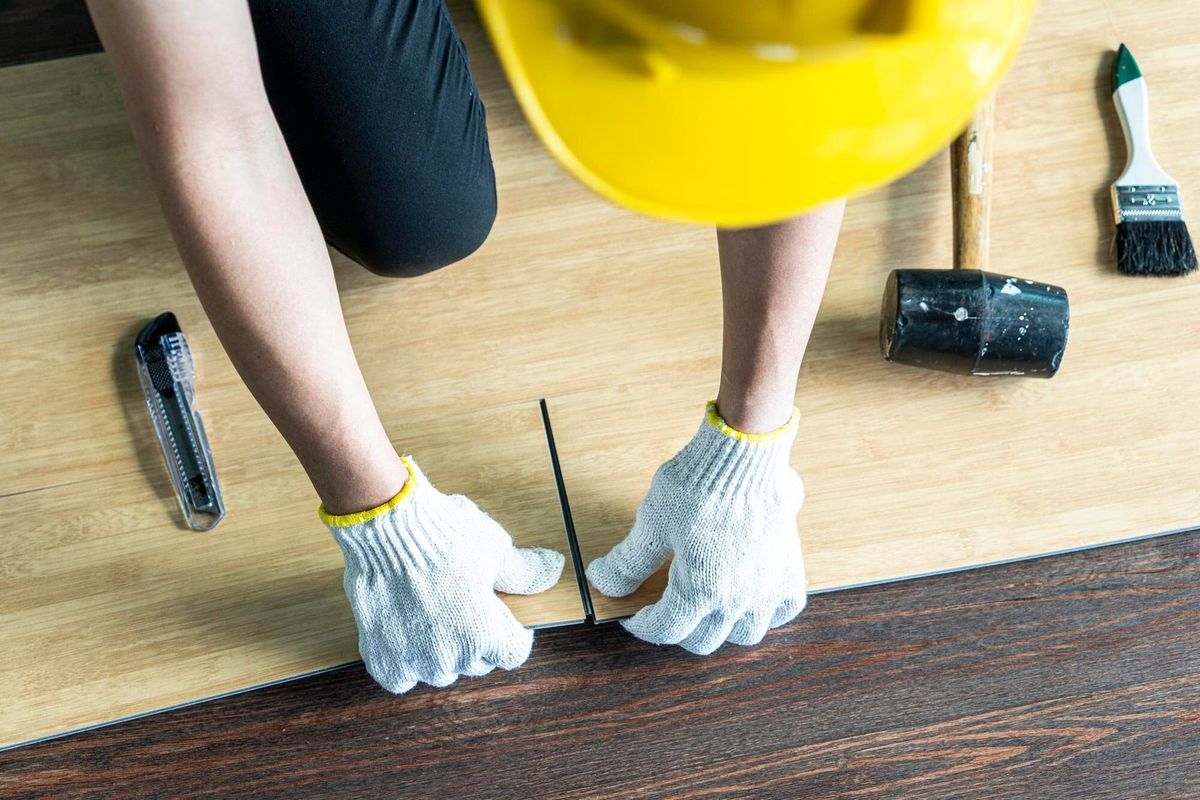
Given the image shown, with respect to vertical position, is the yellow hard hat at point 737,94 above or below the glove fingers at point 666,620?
above

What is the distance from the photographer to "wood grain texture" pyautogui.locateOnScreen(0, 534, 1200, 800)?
35.8 inches

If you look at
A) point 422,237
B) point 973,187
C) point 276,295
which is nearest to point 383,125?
point 422,237

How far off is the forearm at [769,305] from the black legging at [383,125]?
36 cm

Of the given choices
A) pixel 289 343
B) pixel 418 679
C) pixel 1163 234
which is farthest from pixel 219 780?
pixel 1163 234

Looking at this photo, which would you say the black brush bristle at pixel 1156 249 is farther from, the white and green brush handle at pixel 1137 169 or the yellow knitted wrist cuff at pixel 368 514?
the yellow knitted wrist cuff at pixel 368 514

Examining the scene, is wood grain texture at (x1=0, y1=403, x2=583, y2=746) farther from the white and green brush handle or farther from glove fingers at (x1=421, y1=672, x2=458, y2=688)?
the white and green brush handle

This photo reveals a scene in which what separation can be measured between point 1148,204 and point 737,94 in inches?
34.7

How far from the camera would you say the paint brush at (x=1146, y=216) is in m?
1.09

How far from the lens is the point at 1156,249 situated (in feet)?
3.58

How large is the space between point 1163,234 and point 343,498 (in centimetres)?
95

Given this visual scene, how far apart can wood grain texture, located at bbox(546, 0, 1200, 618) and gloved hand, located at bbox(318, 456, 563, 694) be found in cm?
13

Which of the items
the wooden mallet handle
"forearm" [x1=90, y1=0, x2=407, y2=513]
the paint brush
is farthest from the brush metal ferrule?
"forearm" [x1=90, y1=0, x2=407, y2=513]

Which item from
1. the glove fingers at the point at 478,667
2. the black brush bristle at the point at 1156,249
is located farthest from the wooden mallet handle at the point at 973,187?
the glove fingers at the point at 478,667

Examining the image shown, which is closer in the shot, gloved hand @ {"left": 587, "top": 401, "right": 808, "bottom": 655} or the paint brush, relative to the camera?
gloved hand @ {"left": 587, "top": 401, "right": 808, "bottom": 655}
